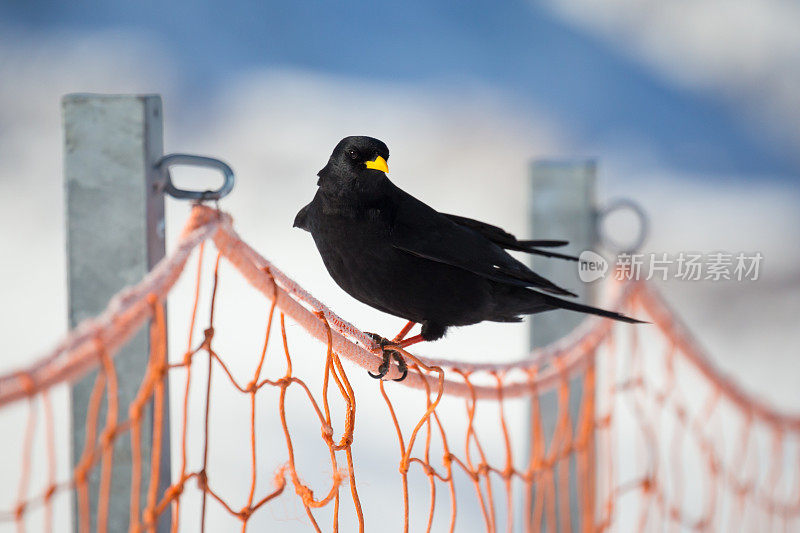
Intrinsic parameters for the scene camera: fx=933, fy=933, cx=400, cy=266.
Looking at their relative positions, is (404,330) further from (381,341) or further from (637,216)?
(637,216)

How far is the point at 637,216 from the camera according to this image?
1751mm

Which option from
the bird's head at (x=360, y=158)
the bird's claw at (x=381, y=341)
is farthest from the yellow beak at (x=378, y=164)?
the bird's claw at (x=381, y=341)

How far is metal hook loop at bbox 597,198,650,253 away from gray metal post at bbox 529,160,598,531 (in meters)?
0.02

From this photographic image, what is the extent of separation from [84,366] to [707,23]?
5.14 metres

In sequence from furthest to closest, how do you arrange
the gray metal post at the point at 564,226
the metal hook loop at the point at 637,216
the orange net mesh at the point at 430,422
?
the gray metal post at the point at 564,226 → the metal hook loop at the point at 637,216 → the orange net mesh at the point at 430,422

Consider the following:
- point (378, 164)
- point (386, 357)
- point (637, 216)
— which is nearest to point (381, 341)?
point (386, 357)

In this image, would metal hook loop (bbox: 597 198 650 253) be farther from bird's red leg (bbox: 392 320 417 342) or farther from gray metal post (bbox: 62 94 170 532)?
gray metal post (bbox: 62 94 170 532)

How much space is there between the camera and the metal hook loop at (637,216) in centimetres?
167

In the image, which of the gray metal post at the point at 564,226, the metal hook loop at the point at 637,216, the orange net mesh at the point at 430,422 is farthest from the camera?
the gray metal post at the point at 564,226

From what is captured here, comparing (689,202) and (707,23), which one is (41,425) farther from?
(707,23)

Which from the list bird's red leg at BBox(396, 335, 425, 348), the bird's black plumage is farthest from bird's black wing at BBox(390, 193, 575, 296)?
bird's red leg at BBox(396, 335, 425, 348)

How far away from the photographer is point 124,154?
3.39ft

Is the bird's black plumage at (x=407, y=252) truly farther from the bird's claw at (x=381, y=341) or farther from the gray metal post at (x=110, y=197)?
the gray metal post at (x=110, y=197)

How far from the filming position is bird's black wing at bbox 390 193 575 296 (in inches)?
38.2
